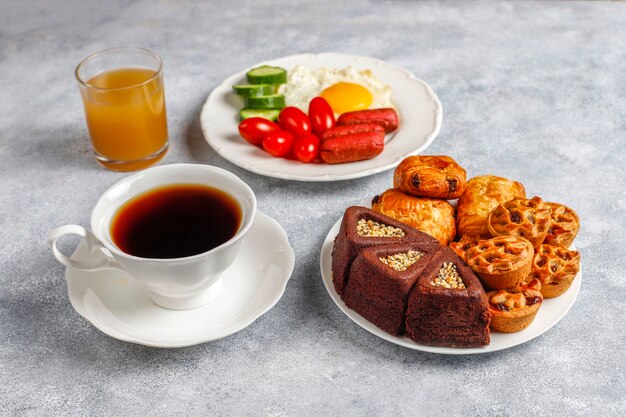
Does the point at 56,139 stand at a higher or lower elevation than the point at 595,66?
lower

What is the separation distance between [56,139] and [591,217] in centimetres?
249

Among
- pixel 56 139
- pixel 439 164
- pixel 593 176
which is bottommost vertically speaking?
pixel 56 139

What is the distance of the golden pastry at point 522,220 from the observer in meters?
2.43

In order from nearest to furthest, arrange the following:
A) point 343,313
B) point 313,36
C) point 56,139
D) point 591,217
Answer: point 343,313 → point 591,217 → point 56,139 → point 313,36

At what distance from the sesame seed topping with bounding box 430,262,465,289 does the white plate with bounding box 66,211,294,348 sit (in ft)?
1.61

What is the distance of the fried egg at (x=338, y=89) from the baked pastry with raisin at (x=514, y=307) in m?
1.48

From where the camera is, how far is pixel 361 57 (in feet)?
12.7

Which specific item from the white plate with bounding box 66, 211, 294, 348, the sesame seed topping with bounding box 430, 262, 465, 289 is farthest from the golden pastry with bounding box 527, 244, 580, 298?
the white plate with bounding box 66, 211, 294, 348

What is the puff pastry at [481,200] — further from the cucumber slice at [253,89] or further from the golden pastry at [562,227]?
the cucumber slice at [253,89]

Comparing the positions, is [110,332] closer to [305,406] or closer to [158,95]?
[305,406]

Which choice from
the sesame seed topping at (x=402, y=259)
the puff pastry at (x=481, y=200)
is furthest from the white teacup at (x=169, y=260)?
the puff pastry at (x=481, y=200)

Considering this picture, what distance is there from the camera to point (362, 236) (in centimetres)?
239

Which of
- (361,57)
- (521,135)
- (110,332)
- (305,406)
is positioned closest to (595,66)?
(521,135)

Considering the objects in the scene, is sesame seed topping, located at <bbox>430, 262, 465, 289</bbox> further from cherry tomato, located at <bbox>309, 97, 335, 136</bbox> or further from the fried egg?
the fried egg
